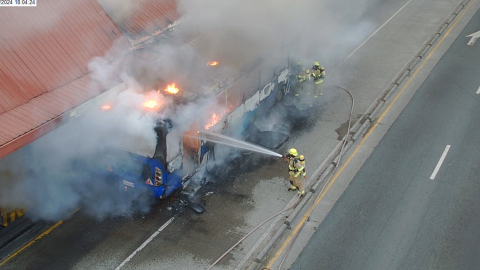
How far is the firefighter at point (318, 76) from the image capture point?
13836 mm

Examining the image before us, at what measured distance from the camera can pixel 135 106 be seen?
9367 mm

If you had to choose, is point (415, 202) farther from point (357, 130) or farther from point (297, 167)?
point (357, 130)

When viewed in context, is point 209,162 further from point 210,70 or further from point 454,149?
point 454,149

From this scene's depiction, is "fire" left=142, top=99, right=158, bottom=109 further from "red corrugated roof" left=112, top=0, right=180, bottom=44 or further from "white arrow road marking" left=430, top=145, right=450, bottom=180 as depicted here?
"white arrow road marking" left=430, top=145, right=450, bottom=180

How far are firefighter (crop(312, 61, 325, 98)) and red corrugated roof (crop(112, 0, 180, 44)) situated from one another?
13.9 feet

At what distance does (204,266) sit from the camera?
8.45 meters

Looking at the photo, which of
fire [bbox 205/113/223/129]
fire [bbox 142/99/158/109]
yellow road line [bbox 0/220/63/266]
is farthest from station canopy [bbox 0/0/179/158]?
fire [bbox 205/113/223/129]

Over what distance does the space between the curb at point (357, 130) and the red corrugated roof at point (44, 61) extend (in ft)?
14.8

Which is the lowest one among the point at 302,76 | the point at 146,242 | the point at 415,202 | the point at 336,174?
the point at 415,202

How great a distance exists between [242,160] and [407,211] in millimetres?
3705

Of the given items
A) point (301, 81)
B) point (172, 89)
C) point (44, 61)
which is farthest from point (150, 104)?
point (301, 81)

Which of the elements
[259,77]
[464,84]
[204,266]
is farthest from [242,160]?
[464,84]

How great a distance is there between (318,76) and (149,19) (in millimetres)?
4870

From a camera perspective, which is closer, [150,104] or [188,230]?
[188,230]
